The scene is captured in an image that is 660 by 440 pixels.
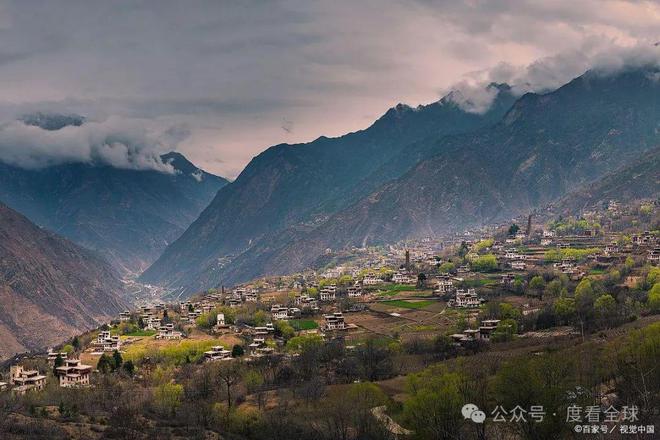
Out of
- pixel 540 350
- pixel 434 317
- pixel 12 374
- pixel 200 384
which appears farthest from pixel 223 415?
pixel 434 317

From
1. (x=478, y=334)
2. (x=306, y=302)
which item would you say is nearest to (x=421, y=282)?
(x=306, y=302)

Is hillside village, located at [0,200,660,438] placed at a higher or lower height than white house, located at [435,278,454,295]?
lower

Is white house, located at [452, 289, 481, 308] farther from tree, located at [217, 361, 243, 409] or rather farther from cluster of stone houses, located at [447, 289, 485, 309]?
tree, located at [217, 361, 243, 409]

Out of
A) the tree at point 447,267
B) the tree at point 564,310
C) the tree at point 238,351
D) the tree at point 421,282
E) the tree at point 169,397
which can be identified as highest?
the tree at point 447,267

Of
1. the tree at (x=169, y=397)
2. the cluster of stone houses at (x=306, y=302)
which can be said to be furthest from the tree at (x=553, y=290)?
the tree at (x=169, y=397)

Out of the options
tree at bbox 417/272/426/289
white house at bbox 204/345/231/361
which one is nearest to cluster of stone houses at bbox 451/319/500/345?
white house at bbox 204/345/231/361

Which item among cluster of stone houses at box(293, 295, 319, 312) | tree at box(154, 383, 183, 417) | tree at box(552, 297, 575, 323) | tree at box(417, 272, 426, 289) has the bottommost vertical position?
tree at box(154, 383, 183, 417)

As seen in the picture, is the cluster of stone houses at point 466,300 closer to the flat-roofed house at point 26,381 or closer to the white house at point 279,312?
the white house at point 279,312

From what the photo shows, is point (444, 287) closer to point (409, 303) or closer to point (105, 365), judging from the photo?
point (409, 303)
